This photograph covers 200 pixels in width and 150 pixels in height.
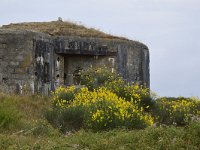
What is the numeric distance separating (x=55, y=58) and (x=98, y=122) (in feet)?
33.8

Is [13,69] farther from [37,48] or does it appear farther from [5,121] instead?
[5,121]

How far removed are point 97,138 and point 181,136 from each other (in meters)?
1.51

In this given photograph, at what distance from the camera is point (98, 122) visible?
10.2 meters

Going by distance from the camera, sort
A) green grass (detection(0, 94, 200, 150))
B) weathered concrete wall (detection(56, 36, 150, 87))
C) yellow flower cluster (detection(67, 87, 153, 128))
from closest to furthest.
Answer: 1. green grass (detection(0, 94, 200, 150))
2. yellow flower cluster (detection(67, 87, 153, 128))
3. weathered concrete wall (detection(56, 36, 150, 87))

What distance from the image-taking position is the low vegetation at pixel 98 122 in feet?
25.2

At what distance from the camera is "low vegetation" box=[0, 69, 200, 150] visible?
7.69 meters

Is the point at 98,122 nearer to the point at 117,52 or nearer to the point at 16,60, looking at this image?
the point at 16,60

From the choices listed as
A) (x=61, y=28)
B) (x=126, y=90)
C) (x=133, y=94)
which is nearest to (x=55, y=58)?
(x=61, y=28)

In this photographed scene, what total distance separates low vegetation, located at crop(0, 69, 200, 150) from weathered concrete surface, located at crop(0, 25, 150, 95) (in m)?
1.90

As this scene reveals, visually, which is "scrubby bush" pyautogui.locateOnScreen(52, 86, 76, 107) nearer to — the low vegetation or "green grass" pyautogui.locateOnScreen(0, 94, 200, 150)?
the low vegetation

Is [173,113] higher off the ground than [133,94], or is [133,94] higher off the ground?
[133,94]

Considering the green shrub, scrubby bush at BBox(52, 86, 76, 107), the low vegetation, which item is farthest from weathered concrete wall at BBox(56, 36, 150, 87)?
the green shrub

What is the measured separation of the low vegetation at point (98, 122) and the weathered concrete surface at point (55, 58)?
6.22ft

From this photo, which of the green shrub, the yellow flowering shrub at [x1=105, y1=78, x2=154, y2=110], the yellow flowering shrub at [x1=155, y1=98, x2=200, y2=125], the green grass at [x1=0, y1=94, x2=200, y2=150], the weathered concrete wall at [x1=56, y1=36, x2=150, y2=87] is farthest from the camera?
the weathered concrete wall at [x1=56, y1=36, x2=150, y2=87]
